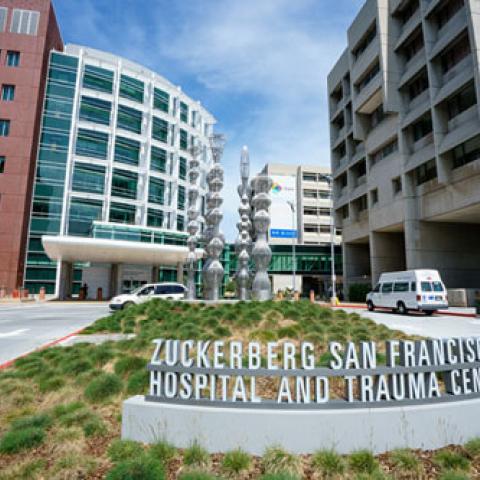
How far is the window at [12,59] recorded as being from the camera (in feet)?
136

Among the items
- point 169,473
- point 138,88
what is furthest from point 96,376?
point 138,88

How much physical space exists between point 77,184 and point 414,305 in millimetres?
41141

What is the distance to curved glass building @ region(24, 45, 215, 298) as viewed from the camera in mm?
40688

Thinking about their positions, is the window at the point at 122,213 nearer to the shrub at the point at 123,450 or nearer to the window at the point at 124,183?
the window at the point at 124,183

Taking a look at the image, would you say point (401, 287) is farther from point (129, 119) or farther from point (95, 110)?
point (95, 110)

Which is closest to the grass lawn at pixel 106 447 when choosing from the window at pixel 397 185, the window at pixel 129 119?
the window at pixel 397 185

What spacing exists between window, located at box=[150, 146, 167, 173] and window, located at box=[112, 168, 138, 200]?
3.77 meters

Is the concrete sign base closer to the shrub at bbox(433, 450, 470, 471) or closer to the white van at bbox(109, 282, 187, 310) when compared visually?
the shrub at bbox(433, 450, 470, 471)

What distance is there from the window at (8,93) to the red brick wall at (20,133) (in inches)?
19.5

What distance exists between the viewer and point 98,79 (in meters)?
47.1

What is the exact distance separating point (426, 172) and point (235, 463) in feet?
104

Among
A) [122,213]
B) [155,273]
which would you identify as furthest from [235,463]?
[122,213]

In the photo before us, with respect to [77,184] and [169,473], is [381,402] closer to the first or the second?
[169,473]

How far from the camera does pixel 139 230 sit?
40.1 m
